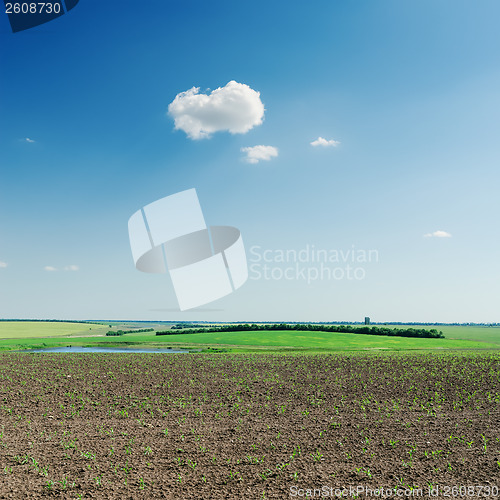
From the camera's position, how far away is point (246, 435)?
535 inches

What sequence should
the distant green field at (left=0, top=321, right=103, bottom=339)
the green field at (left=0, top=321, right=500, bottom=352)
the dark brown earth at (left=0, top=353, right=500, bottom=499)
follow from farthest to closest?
the distant green field at (left=0, top=321, right=103, bottom=339) < the green field at (left=0, top=321, right=500, bottom=352) < the dark brown earth at (left=0, top=353, right=500, bottom=499)

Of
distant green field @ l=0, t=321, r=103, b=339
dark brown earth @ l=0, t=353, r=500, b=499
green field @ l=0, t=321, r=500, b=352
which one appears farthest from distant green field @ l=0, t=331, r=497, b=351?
dark brown earth @ l=0, t=353, r=500, b=499

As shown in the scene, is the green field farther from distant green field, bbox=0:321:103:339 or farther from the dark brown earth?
the dark brown earth

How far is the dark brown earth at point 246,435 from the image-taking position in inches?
395

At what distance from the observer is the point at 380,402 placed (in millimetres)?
18766

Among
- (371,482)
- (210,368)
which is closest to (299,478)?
(371,482)

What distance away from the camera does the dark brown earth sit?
395 inches

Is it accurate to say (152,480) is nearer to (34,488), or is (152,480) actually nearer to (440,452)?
(34,488)

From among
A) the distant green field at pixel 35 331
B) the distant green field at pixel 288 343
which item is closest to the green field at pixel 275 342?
the distant green field at pixel 288 343

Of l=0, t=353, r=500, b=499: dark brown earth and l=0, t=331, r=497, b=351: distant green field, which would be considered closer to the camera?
l=0, t=353, r=500, b=499: dark brown earth

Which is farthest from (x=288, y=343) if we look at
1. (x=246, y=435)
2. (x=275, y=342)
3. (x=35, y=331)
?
(x=35, y=331)

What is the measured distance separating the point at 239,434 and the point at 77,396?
34.4 ft

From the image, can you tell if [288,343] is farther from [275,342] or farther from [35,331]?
[35,331]

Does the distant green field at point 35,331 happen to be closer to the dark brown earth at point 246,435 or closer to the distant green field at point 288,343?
the distant green field at point 288,343
